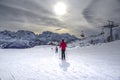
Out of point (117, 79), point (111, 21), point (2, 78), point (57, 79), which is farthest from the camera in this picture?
point (111, 21)

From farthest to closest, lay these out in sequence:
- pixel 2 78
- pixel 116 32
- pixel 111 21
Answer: pixel 116 32 → pixel 111 21 → pixel 2 78

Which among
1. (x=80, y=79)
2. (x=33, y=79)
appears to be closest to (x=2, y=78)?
(x=33, y=79)

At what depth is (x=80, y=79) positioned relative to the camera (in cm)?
774

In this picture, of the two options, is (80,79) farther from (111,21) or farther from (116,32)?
(116,32)

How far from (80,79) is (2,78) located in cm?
404

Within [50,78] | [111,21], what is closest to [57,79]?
[50,78]

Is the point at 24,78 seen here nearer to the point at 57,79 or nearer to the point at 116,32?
the point at 57,79

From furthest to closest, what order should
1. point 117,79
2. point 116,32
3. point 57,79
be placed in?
point 116,32 < point 57,79 < point 117,79

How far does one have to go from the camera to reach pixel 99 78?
779 cm

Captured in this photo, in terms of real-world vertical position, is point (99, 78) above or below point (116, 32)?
below

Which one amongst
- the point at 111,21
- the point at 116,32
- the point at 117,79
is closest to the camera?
the point at 117,79

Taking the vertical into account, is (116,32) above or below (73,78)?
above

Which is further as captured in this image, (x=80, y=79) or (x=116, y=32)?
(x=116, y=32)

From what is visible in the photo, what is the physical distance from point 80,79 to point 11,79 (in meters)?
3.47
